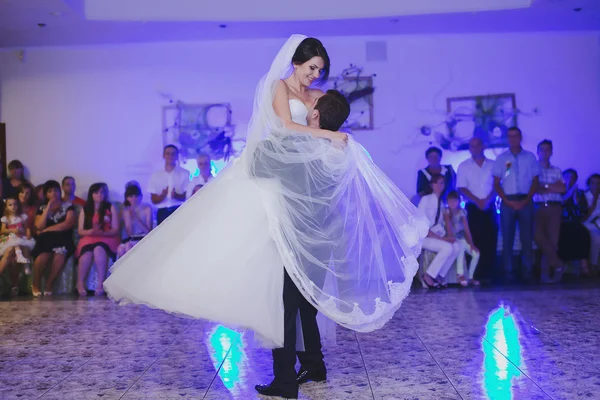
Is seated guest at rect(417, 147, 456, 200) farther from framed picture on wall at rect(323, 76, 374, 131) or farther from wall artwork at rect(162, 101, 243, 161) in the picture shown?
wall artwork at rect(162, 101, 243, 161)

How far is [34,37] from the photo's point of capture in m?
9.13

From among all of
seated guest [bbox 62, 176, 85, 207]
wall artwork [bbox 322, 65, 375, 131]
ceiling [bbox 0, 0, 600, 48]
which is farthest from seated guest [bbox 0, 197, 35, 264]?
wall artwork [bbox 322, 65, 375, 131]

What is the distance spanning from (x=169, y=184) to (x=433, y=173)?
3.17m

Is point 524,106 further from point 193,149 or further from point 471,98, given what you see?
point 193,149

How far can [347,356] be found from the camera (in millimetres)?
4172

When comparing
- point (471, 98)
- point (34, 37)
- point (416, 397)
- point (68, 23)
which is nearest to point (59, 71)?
point (34, 37)

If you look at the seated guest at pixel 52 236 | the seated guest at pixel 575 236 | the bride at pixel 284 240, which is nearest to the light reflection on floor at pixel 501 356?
the bride at pixel 284 240

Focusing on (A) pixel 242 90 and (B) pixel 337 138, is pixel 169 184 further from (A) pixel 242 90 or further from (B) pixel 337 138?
(B) pixel 337 138

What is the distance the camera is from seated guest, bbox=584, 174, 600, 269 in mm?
8625

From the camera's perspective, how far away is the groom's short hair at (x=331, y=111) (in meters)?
3.46

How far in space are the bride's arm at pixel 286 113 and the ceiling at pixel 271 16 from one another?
16.0 feet

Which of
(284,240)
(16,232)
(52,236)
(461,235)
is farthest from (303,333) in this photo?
(16,232)

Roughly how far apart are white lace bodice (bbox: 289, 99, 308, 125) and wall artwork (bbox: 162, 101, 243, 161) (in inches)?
234

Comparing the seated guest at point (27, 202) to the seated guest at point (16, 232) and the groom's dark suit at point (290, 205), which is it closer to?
the seated guest at point (16, 232)
